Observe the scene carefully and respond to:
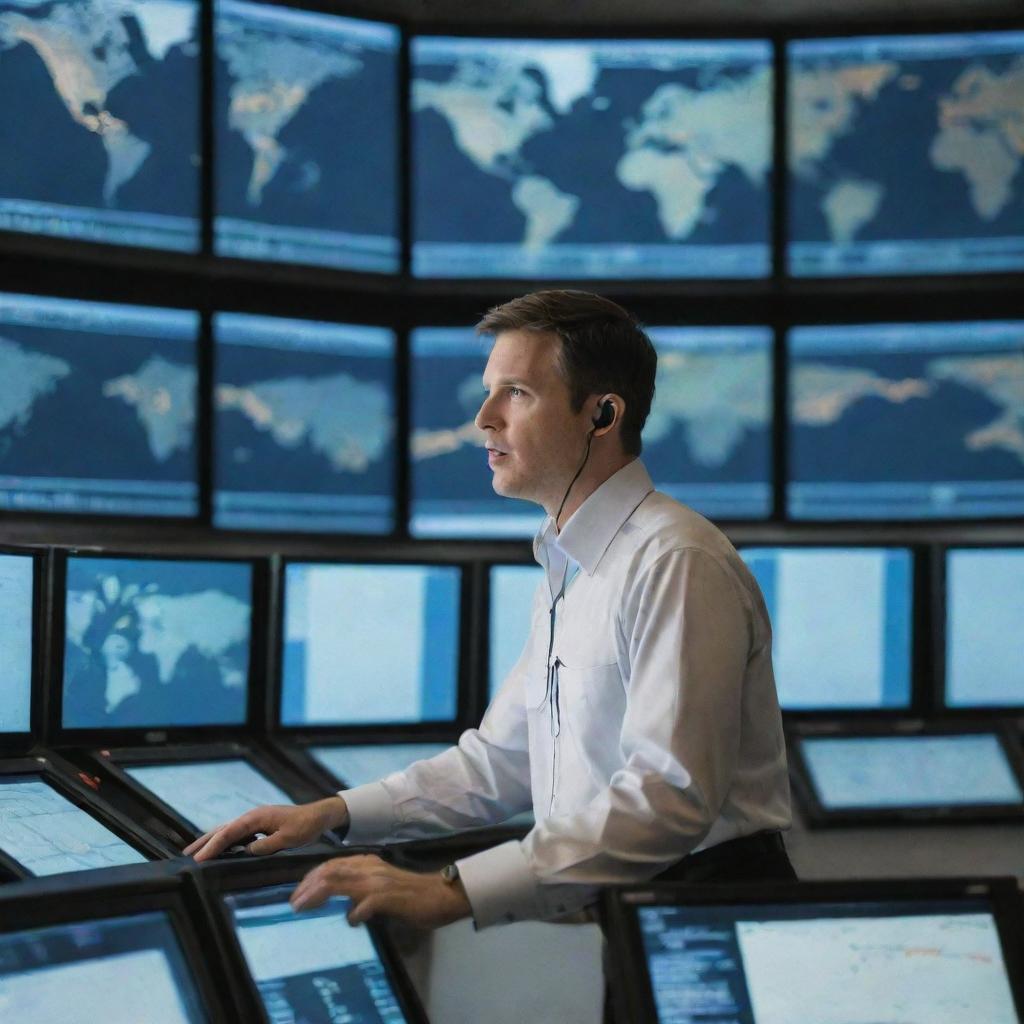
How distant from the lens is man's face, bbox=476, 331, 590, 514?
1.60 meters

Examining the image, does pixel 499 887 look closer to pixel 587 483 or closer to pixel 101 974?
pixel 101 974

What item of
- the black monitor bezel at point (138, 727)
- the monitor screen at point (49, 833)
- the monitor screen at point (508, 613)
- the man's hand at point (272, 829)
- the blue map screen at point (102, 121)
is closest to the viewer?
the man's hand at point (272, 829)

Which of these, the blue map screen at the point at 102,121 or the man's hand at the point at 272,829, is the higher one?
the blue map screen at the point at 102,121

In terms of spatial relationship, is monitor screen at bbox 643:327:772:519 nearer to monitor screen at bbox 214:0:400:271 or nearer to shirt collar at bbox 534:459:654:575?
monitor screen at bbox 214:0:400:271

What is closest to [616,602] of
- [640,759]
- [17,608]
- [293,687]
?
[640,759]

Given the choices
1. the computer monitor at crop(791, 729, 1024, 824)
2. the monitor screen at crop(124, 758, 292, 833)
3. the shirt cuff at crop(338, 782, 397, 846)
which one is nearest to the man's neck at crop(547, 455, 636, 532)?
the shirt cuff at crop(338, 782, 397, 846)

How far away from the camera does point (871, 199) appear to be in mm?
3154

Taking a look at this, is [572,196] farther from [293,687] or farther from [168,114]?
[293,687]

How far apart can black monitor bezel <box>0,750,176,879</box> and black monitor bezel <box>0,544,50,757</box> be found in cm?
3

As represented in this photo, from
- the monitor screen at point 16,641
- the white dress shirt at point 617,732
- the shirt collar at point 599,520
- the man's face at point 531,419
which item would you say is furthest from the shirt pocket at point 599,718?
the monitor screen at point 16,641

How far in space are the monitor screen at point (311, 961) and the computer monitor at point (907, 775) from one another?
162 cm

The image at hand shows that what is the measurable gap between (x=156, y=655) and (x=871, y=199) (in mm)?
1931

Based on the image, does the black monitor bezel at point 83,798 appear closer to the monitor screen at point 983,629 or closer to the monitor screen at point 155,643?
the monitor screen at point 155,643

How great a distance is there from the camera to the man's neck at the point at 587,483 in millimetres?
1622
